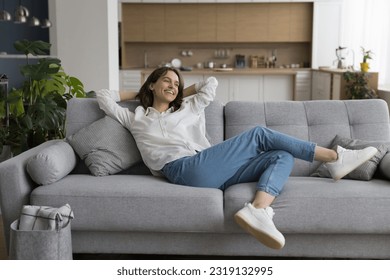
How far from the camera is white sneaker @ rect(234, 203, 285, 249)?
2596 millimetres

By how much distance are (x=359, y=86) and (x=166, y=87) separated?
202 inches

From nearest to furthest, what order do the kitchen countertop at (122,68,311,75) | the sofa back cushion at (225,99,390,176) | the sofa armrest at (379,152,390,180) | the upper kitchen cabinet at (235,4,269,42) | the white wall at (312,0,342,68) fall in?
the sofa armrest at (379,152,390,180)
the sofa back cushion at (225,99,390,176)
the kitchen countertop at (122,68,311,75)
the white wall at (312,0,342,68)
the upper kitchen cabinet at (235,4,269,42)

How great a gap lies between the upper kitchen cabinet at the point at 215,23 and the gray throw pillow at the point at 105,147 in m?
7.31

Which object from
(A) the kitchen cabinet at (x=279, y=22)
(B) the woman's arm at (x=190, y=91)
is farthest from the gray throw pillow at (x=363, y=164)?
(A) the kitchen cabinet at (x=279, y=22)

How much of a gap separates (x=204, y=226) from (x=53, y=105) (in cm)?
190

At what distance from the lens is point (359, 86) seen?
7879mm

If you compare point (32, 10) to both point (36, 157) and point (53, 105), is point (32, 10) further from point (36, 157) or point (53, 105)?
point (36, 157)

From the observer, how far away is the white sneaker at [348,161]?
3.00 metres

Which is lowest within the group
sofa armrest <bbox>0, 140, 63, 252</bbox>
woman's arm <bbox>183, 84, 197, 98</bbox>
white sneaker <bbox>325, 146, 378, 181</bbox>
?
sofa armrest <bbox>0, 140, 63, 252</bbox>

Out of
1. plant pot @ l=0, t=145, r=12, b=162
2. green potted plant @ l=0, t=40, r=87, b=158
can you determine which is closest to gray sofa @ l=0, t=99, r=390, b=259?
green potted plant @ l=0, t=40, r=87, b=158

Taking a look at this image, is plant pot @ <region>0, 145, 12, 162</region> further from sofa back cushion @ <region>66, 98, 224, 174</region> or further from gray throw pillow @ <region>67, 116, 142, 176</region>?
gray throw pillow @ <region>67, 116, 142, 176</region>

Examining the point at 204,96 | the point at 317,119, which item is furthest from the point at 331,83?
the point at 204,96

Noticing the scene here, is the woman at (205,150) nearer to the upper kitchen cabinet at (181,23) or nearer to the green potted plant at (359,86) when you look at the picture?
the green potted plant at (359,86)

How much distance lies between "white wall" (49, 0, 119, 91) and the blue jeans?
10.8 feet
